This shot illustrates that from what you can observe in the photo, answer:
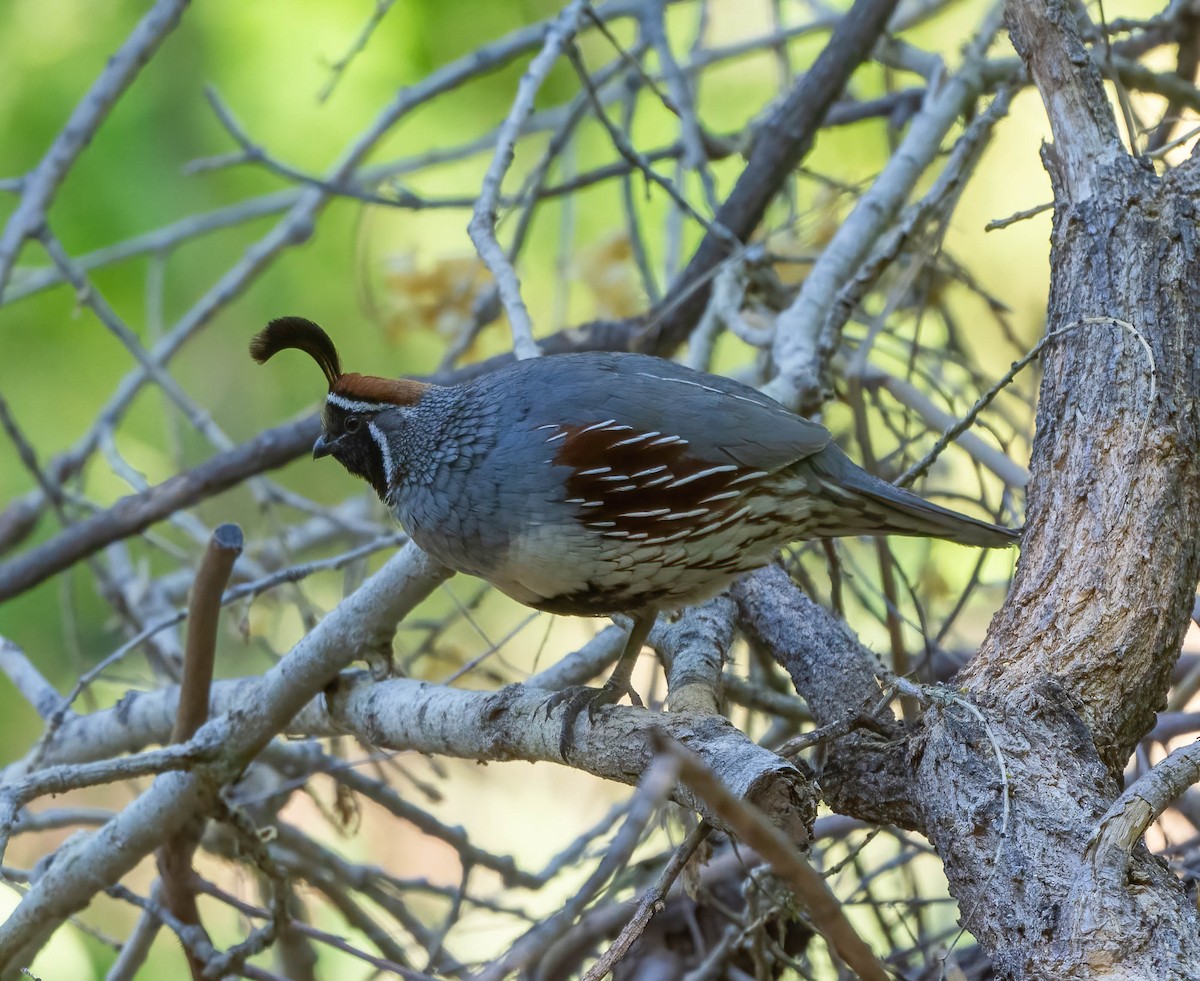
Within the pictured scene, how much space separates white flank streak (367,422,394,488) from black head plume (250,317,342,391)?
17 centimetres

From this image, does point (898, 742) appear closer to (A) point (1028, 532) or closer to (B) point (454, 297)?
(A) point (1028, 532)

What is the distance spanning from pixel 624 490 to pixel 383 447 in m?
0.83

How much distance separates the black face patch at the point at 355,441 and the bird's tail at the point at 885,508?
118cm

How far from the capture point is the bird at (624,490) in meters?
3.00

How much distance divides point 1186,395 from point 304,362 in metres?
4.90

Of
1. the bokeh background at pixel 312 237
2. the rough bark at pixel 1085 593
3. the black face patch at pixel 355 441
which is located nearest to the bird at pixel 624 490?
the black face patch at pixel 355 441

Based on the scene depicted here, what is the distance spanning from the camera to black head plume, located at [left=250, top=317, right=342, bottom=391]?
11.0 ft

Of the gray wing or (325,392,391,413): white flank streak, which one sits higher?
(325,392,391,413): white flank streak

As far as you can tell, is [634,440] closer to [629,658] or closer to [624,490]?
[624,490]

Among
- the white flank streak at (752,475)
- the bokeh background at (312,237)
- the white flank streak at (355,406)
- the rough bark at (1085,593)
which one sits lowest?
the rough bark at (1085,593)

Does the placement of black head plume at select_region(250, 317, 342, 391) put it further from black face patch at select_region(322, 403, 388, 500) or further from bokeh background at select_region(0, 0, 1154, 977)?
bokeh background at select_region(0, 0, 1154, 977)

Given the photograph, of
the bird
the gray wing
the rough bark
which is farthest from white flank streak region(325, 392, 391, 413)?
the rough bark

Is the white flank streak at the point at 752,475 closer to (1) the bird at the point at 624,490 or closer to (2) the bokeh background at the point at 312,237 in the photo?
(1) the bird at the point at 624,490

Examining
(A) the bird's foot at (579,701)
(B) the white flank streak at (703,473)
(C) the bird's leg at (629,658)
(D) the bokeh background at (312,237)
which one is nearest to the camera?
(A) the bird's foot at (579,701)
